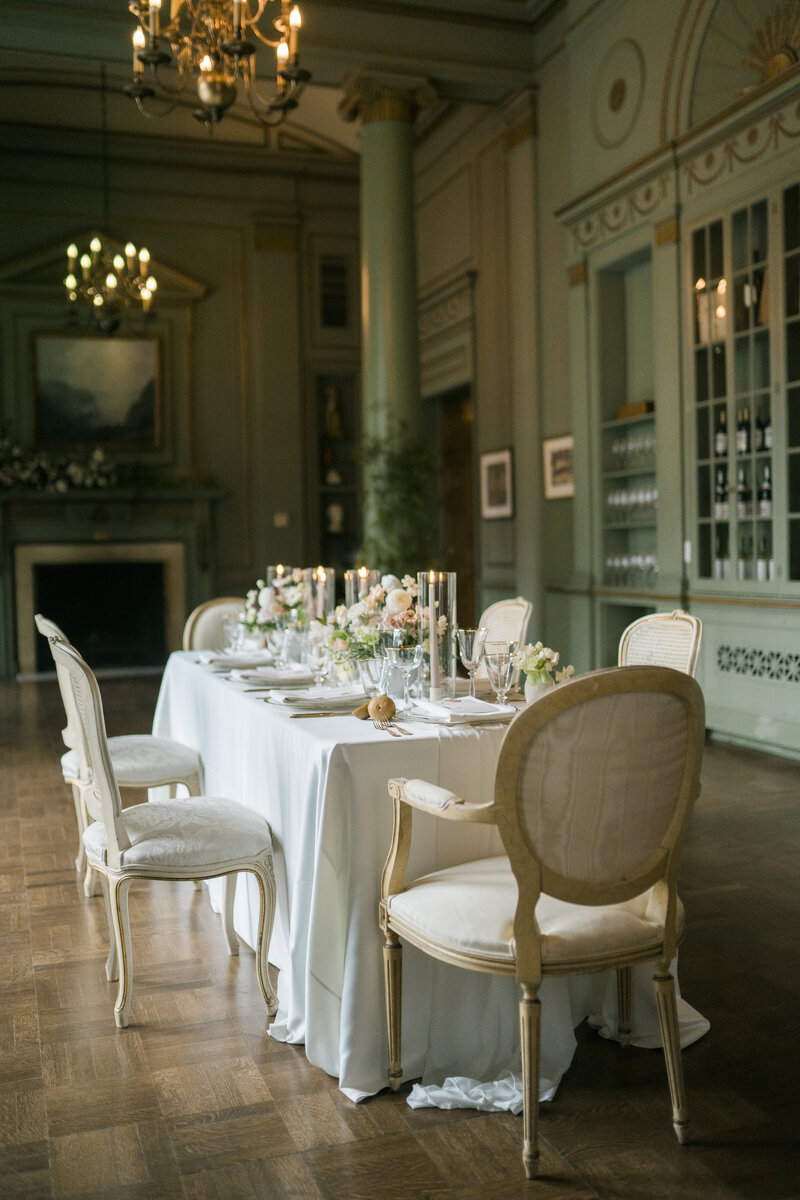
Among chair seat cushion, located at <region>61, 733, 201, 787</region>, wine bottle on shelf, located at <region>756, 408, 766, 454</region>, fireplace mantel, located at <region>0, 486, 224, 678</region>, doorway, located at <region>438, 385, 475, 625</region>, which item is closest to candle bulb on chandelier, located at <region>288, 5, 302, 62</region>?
chair seat cushion, located at <region>61, 733, 201, 787</region>

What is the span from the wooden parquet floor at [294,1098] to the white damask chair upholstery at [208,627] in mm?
1632

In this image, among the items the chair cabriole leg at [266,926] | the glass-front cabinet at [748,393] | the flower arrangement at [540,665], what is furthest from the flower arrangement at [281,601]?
the glass-front cabinet at [748,393]

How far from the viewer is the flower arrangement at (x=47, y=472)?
10016mm

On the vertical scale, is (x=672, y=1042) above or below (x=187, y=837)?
below

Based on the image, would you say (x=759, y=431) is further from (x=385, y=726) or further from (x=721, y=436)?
(x=385, y=726)

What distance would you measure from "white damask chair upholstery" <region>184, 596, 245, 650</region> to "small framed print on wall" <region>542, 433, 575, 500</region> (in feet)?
10.9

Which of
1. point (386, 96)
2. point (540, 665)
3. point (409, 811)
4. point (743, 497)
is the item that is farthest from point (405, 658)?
point (386, 96)

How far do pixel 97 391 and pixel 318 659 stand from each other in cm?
791

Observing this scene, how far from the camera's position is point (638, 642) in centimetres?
321

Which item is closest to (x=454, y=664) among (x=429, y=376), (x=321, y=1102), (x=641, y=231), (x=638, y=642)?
(x=638, y=642)

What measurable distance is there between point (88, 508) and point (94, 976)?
7.92m

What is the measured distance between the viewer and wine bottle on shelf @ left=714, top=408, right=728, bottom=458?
231 inches

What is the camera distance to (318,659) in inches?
139

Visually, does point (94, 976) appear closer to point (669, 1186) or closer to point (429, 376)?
point (669, 1186)
